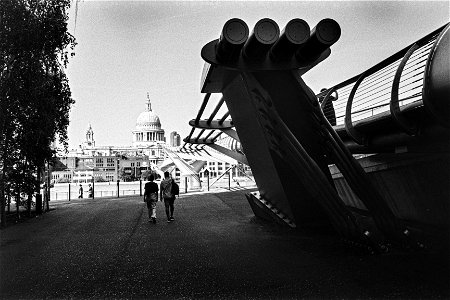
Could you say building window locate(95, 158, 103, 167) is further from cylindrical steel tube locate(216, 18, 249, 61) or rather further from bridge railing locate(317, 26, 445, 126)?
cylindrical steel tube locate(216, 18, 249, 61)

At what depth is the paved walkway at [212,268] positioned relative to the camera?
481cm

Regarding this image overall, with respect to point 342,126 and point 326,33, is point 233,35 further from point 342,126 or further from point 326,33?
point 342,126

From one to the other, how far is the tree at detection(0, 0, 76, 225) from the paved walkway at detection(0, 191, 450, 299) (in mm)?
4051

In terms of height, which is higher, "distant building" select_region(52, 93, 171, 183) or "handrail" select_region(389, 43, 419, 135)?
"distant building" select_region(52, 93, 171, 183)

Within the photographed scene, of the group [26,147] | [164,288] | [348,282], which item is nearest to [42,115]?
[26,147]

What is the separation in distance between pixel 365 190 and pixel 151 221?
6498 millimetres

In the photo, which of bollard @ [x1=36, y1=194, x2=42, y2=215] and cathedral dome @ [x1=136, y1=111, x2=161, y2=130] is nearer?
bollard @ [x1=36, y1=194, x2=42, y2=215]

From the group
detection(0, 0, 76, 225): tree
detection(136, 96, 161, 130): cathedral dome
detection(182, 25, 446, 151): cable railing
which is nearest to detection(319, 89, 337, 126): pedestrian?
detection(182, 25, 446, 151): cable railing

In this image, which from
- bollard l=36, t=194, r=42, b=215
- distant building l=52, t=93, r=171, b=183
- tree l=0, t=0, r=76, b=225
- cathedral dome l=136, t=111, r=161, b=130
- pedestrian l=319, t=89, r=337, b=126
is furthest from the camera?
cathedral dome l=136, t=111, r=161, b=130

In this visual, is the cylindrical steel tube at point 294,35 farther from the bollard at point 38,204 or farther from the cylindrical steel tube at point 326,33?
the bollard at point 38,204

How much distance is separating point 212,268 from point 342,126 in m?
5.32

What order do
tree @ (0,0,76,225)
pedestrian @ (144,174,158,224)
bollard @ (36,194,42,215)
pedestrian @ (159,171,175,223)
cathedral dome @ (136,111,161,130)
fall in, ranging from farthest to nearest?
cathedral dome @ (136,111,161,130) → bollard @ (36,194,42,215) → pedestrian @ (159,171,175,223) → pedestrian @ (144,174,158,224) → tree @ (0,0,76,225)

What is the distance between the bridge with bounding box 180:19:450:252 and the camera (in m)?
6.62

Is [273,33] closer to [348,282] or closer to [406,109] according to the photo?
[406,109]
